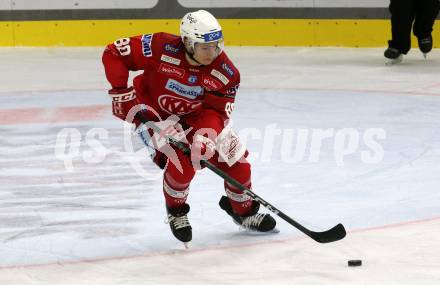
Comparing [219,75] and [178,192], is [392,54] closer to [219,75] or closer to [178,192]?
[219,75]

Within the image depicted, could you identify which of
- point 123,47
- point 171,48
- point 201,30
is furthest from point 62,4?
point 201,30

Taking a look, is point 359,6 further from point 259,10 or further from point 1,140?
point 1,140

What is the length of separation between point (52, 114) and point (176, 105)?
3.40 meters

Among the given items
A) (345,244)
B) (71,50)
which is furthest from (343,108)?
(71,50)

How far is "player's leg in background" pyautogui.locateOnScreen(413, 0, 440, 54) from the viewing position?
9.90 meters

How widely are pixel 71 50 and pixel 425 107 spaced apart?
4957mm

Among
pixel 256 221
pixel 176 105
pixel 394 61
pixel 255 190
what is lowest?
pixel 394 61

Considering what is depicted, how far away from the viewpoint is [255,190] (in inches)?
211

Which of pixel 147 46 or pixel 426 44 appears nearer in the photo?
pixel 147 46

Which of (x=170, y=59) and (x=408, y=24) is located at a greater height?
(x=170, y=59)

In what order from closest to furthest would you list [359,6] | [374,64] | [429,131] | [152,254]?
[152,254], [429,131], [374,64], [359,6]

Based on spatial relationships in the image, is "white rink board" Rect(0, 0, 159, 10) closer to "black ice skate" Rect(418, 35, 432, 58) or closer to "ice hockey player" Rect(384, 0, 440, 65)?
"ice hockey player" Rect(384, 0, 440, 65)

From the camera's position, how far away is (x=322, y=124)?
717 centimetres

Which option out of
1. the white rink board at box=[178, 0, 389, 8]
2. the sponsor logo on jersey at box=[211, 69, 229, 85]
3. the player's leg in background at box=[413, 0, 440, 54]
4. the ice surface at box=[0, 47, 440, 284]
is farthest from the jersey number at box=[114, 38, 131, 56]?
the white rink board at box=[178, 0, 389, 8]
